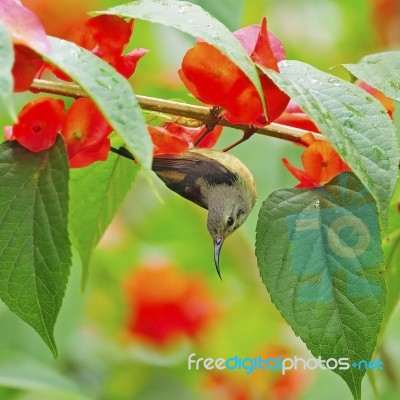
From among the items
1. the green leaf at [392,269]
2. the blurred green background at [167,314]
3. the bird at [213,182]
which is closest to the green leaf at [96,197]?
the bird at [213,182]

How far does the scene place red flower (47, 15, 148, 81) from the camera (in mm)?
784

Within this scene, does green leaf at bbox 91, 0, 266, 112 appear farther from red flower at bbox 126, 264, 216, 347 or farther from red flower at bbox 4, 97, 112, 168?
red flower at bbox 126, 264, 216, 347

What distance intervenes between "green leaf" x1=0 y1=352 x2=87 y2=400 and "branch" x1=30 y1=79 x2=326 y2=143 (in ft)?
1.87

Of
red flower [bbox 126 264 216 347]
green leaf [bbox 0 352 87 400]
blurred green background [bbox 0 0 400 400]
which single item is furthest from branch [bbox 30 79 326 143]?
red flower [bbox 126 264 216 347]

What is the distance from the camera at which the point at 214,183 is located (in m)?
0.88

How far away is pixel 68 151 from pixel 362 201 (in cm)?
28

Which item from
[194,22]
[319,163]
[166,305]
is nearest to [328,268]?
[319,163]

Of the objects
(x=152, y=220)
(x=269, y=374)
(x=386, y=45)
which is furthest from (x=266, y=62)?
(x=386, y=45)

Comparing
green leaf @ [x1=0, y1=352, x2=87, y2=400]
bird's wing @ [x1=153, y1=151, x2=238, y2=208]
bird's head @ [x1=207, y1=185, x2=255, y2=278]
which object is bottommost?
green leaf @ [x1=0, y1=352, x2=87, y2=400]

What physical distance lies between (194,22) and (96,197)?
352 mm

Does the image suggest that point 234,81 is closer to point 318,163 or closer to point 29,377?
point 318,163

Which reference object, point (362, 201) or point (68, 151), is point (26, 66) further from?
point (362, 201)

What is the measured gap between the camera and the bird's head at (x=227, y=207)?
2.94 feet

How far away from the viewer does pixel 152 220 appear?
2229 millimetres
